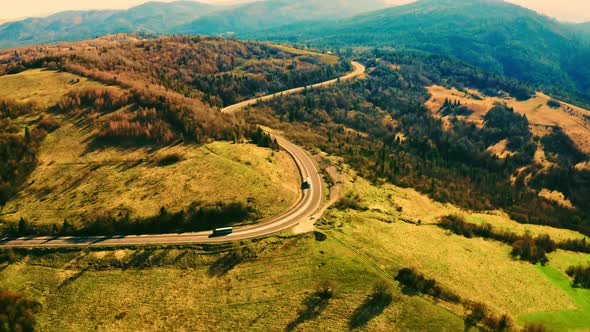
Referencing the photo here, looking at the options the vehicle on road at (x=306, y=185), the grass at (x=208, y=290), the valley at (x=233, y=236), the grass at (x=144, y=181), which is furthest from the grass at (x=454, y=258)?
the grass at (x=144, y=181)

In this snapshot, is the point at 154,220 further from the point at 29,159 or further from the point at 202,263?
the point at 29,159

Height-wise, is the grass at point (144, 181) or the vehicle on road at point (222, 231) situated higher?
the grass at point (144, 181)

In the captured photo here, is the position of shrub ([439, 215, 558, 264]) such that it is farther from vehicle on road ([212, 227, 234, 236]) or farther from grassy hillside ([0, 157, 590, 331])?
vehicle on road ([212, 227, 234, 236])

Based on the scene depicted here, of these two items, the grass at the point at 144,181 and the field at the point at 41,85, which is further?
the field at the point at 41,85

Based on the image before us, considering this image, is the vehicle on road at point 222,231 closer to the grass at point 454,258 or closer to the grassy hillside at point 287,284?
the grassy hillside at point 287,284

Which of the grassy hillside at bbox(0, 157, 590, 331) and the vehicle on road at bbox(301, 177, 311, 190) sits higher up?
the vehicle on road at bbox(301, 177, 311, 190)

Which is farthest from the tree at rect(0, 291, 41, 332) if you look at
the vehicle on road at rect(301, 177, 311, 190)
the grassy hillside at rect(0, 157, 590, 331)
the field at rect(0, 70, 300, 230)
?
the vehicle on road at rect(301, 177, 311, 190)

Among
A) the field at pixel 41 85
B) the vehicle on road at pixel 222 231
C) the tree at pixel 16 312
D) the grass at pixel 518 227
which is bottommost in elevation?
the grass at pixel 518 227
